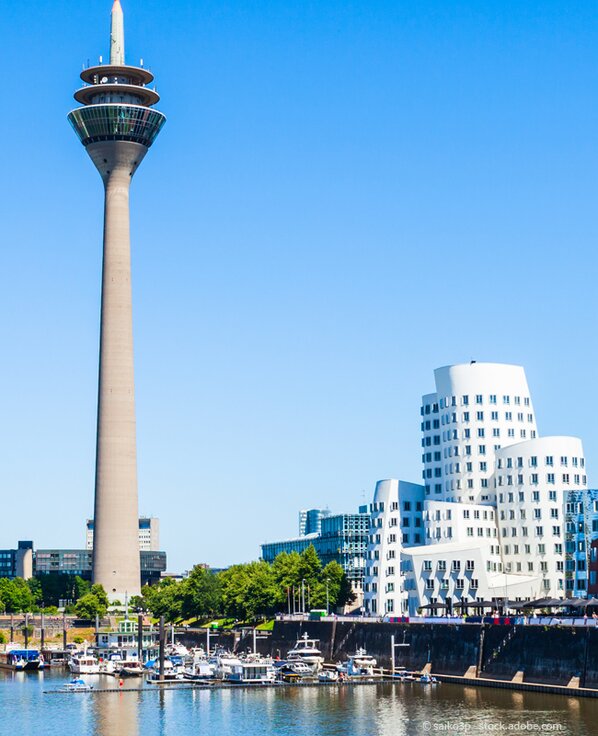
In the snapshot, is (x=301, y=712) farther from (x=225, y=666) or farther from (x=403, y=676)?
(x=225, y=666)

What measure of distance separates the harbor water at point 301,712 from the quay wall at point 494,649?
154 inches

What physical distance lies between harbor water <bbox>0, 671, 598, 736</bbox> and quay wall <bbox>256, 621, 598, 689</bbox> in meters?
3.91

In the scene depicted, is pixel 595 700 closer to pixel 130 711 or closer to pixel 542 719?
pixel 542 719

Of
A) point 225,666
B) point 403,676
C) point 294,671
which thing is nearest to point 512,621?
point 403,676

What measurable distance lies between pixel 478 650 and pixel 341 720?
3149 cm

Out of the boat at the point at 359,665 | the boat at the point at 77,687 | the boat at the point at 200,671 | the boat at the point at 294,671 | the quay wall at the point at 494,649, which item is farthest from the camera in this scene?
the boat at the point at 200,671

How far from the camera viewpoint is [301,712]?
144500mm

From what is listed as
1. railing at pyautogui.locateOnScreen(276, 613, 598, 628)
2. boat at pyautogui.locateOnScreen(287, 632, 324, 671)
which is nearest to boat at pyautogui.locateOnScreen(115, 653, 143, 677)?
boat at pyautogui.locateOnScreen(287, 632, 324, 671)

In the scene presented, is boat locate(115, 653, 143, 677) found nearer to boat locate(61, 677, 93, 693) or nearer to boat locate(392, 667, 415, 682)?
boat locate(61, 677, 93, 693)

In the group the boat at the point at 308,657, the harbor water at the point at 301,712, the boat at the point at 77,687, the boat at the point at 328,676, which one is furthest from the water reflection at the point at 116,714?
the boat at the point at 308,657

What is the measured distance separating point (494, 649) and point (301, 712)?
2754 cm

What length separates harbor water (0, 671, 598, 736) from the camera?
128m

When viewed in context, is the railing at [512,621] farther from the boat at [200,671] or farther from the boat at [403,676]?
the boat at [200,671]

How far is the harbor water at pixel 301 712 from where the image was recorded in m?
128
